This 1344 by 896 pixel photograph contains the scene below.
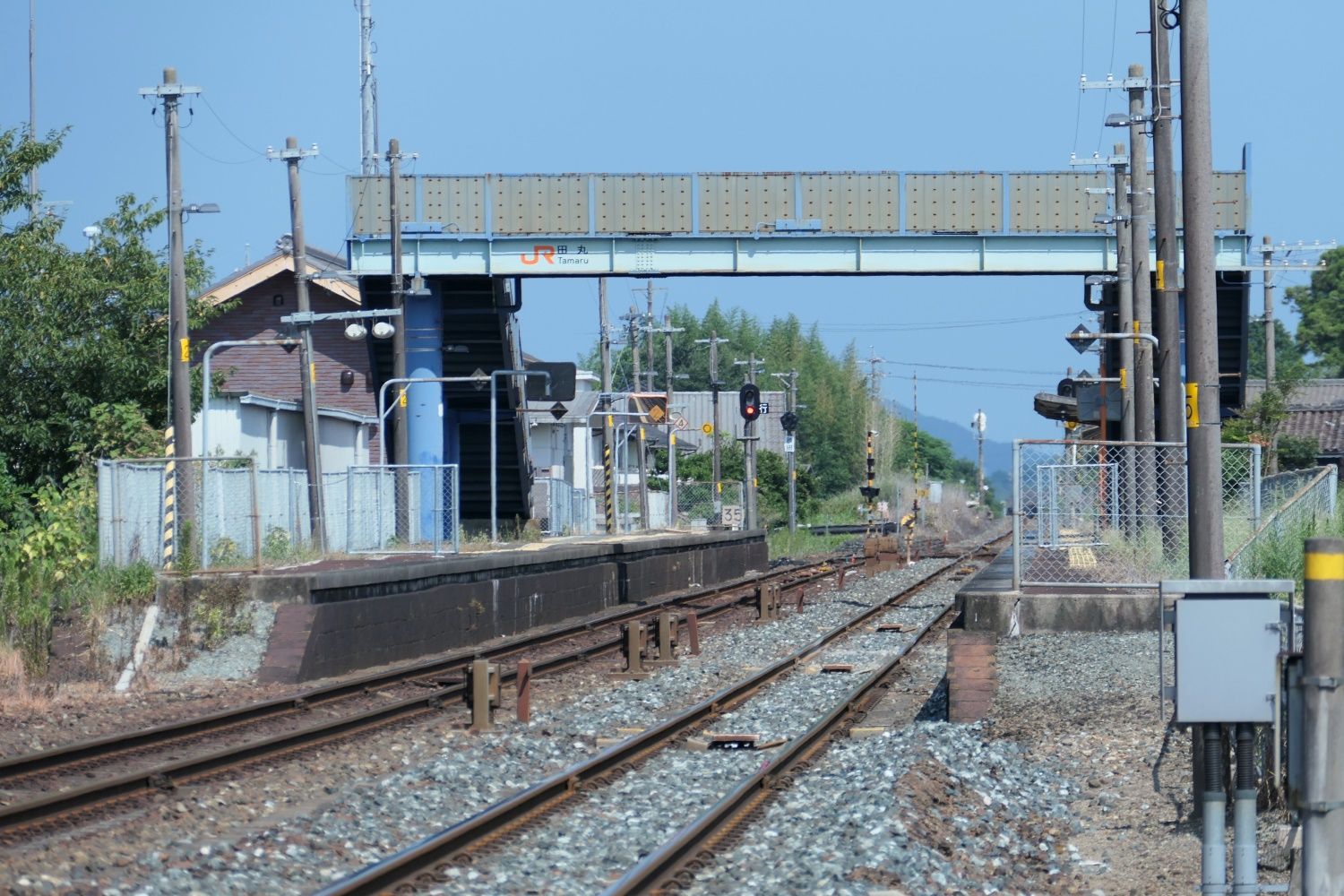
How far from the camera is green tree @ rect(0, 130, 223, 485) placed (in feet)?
86.0

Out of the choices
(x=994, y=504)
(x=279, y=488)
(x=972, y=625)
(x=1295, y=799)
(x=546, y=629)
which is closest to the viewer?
(x=1295, y=799)

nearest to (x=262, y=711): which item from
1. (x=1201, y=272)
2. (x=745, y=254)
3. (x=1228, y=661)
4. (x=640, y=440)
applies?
(x=1201, y=272)

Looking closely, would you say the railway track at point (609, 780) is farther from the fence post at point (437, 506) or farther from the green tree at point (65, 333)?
the green tree at point (65, 333)

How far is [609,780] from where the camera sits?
10578 mm

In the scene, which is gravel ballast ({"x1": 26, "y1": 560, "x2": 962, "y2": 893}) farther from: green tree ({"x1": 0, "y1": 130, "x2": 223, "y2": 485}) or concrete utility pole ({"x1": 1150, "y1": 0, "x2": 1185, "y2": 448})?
green tree ({"x1": 0, "y1": 130, "x2": 223, "y2": 485})

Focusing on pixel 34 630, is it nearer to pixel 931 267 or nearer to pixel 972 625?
pixel 972 625

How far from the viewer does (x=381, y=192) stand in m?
31.1

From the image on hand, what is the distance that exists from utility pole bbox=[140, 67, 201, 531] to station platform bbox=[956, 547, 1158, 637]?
12.3m

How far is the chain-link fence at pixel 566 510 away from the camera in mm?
34750

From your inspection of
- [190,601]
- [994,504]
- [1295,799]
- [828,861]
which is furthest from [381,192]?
[994,504]

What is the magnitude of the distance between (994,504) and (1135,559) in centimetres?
10448

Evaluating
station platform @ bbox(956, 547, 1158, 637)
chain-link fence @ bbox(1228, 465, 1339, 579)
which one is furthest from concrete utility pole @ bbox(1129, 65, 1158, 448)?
station platform @ bbox(956, 547, 1158, 637)

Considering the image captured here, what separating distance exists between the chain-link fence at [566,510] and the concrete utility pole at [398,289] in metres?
4.40

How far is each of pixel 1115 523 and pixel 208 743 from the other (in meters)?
10.0
